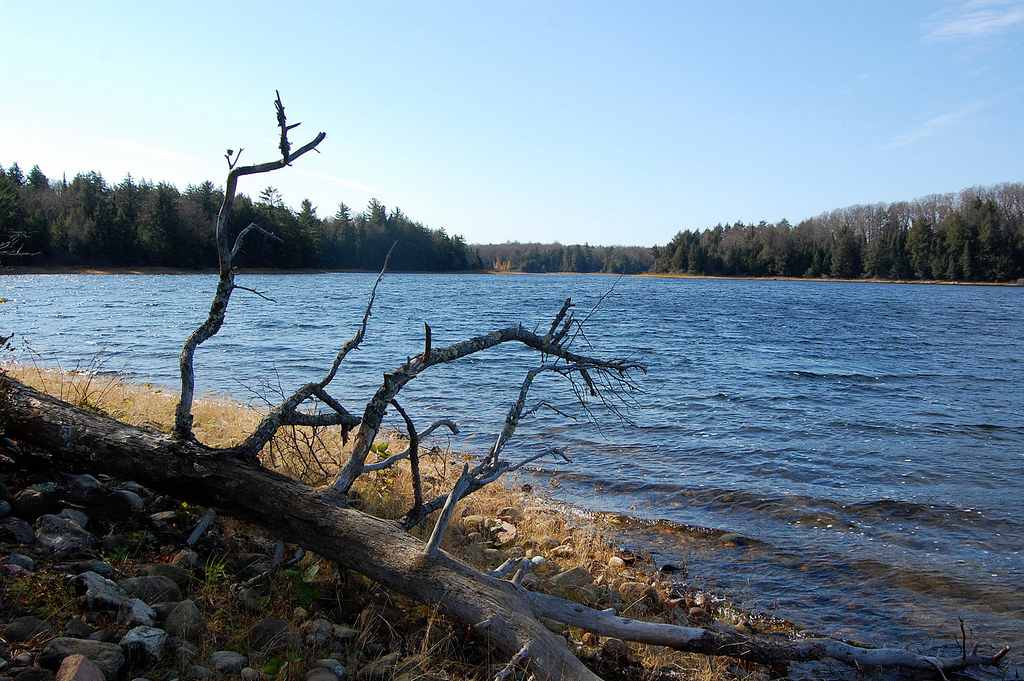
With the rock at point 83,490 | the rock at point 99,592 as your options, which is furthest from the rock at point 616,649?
the rock at point 83,490

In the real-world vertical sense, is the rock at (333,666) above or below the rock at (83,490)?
below

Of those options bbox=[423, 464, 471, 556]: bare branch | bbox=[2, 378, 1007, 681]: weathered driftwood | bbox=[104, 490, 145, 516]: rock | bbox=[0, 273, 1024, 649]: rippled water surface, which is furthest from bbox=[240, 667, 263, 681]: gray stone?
bbox=[0, 273, 1024, 649]: rippled water surface

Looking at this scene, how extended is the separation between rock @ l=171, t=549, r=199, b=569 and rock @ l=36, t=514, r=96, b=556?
0.51 metres

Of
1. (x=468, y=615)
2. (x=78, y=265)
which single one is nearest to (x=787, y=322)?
(x=468, y=615)

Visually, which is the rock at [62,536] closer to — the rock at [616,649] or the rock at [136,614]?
the rock at [136,614]

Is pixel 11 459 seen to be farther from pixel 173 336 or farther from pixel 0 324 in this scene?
pixel 0 324

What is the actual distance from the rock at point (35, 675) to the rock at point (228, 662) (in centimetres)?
70

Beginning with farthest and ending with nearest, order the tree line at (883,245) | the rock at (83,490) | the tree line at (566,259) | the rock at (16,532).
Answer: the tree line at (566,259) < the tree line at (883,245) < the rock at (83,490) < the rock at (16,532)

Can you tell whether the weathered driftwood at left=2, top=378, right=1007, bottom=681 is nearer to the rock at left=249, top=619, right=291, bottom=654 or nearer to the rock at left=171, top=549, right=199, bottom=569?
the rock at left=171, top=549, right=199, bottom=569

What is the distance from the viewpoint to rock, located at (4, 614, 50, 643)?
3301mm

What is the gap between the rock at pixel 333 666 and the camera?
363cm

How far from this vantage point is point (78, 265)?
66.9 metres

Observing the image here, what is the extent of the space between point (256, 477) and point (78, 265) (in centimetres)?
7432

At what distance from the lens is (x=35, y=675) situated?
299 cm
